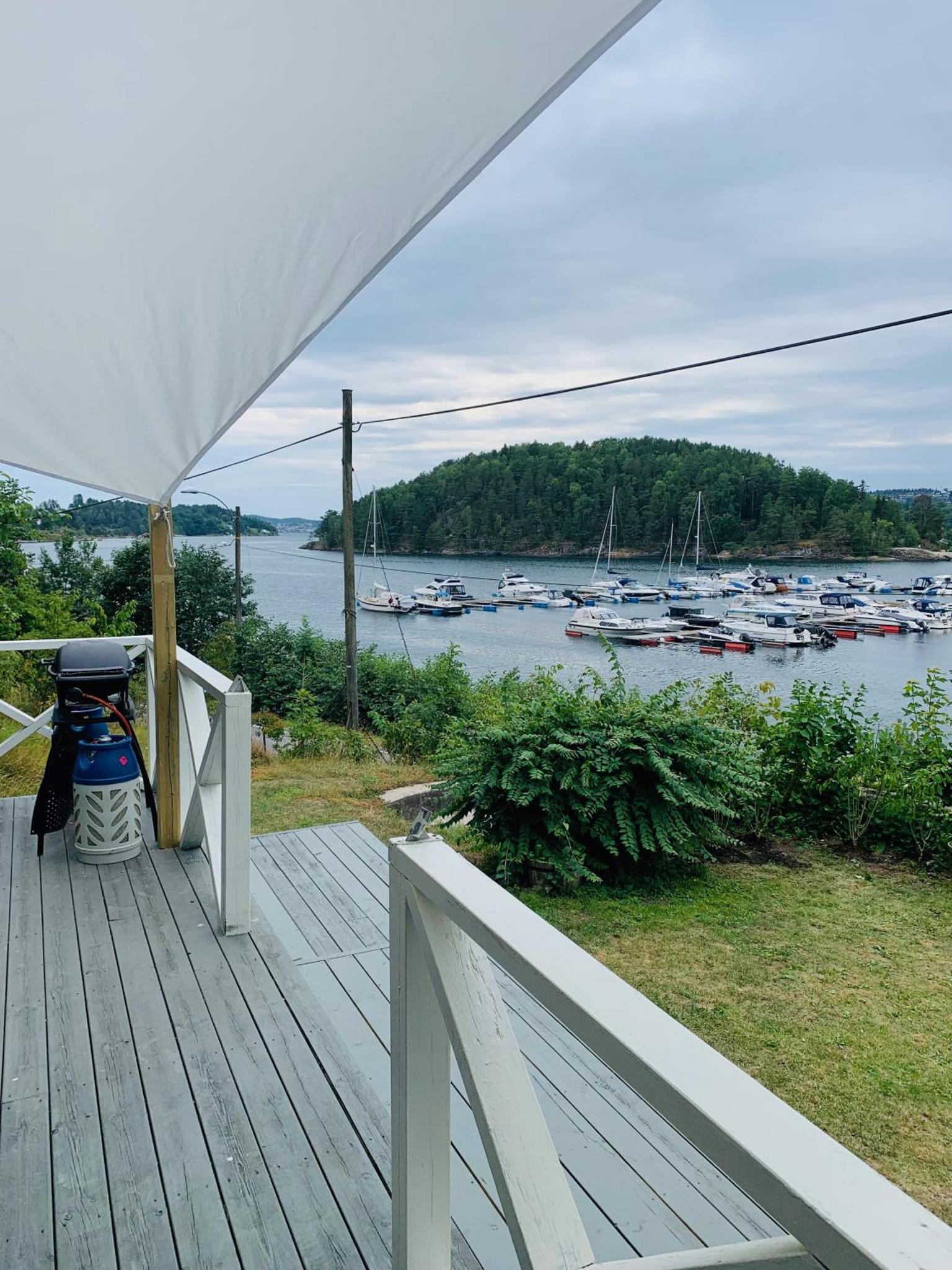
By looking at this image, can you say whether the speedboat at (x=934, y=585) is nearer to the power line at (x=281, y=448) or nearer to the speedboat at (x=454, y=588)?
the power line at (x=281, y=448)

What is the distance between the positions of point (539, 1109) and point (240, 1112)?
4.11 feet

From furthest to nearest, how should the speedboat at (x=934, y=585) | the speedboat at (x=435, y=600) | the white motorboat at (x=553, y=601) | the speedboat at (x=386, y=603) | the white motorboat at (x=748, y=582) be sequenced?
the speedboat at (x=435, y=600)
the speedboat at (x=386, y=603)
the white motorboat at (x=553, y=601)
the white motorboat at (x=748, y=582)
the speedboat at (x=934, y=585)

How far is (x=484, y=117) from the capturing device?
99 centimetres

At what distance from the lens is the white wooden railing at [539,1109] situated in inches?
22.2

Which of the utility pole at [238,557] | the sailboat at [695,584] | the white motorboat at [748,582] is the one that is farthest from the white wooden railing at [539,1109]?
the white motorboat at [748,582]

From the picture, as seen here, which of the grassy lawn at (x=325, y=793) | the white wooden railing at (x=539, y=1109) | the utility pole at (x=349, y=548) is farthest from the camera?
the utility pole at (x=349, y=548)

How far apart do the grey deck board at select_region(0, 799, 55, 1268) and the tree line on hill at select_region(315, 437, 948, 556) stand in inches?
560

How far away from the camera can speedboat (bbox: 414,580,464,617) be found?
979 inches

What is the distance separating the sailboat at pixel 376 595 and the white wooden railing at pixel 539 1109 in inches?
744

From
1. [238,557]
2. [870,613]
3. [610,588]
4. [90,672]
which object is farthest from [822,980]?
[610,588]

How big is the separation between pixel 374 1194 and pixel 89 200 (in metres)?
1.76

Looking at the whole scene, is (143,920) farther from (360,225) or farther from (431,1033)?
(360,225)

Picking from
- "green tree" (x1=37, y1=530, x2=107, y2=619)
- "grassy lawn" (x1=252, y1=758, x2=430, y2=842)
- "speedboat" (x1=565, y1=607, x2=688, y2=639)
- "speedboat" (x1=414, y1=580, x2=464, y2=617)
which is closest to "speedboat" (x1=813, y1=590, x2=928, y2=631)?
"speedboat" (x1=565, y1=607, x2=688, y2=639)

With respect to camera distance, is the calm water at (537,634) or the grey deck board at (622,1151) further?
the calm water at (537,634)
